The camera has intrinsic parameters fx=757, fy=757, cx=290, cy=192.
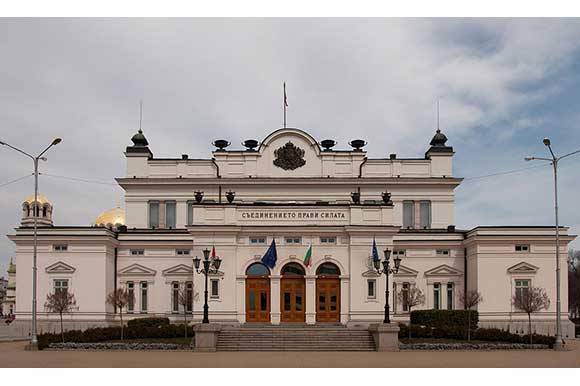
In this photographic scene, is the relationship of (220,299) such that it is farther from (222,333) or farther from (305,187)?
(305,187)

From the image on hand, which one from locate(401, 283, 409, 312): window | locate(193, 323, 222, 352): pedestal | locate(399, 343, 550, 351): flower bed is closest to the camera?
locate(193, 323, 222, 352): pedestal

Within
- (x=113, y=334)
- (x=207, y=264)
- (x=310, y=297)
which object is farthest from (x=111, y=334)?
(x=310, y=297)

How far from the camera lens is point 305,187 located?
195ft

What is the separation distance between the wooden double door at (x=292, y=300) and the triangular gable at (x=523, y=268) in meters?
14.9

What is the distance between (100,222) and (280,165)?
3182 cm

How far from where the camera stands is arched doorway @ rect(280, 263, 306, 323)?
47250mm

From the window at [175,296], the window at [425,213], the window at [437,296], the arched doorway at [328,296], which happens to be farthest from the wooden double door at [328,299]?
the window at [425,213]

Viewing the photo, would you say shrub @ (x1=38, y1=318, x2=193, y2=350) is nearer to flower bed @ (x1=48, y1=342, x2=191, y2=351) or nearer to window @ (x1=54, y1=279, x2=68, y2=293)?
flower bed @ (x1=48, y1=342, x2=191, y2=351)

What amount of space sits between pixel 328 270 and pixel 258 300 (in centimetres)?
478

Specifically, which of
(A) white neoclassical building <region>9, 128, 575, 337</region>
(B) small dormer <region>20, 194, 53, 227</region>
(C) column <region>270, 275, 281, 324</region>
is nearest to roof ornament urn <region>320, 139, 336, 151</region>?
(A) white neoclassical building <region>9, 128, 575, 337</region>

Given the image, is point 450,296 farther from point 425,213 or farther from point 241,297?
point 241,297

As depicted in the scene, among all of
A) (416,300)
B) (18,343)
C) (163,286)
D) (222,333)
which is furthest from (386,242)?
(18,343)

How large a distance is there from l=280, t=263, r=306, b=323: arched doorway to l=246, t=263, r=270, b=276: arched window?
39.6 inches

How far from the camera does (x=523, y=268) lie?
170 feet
